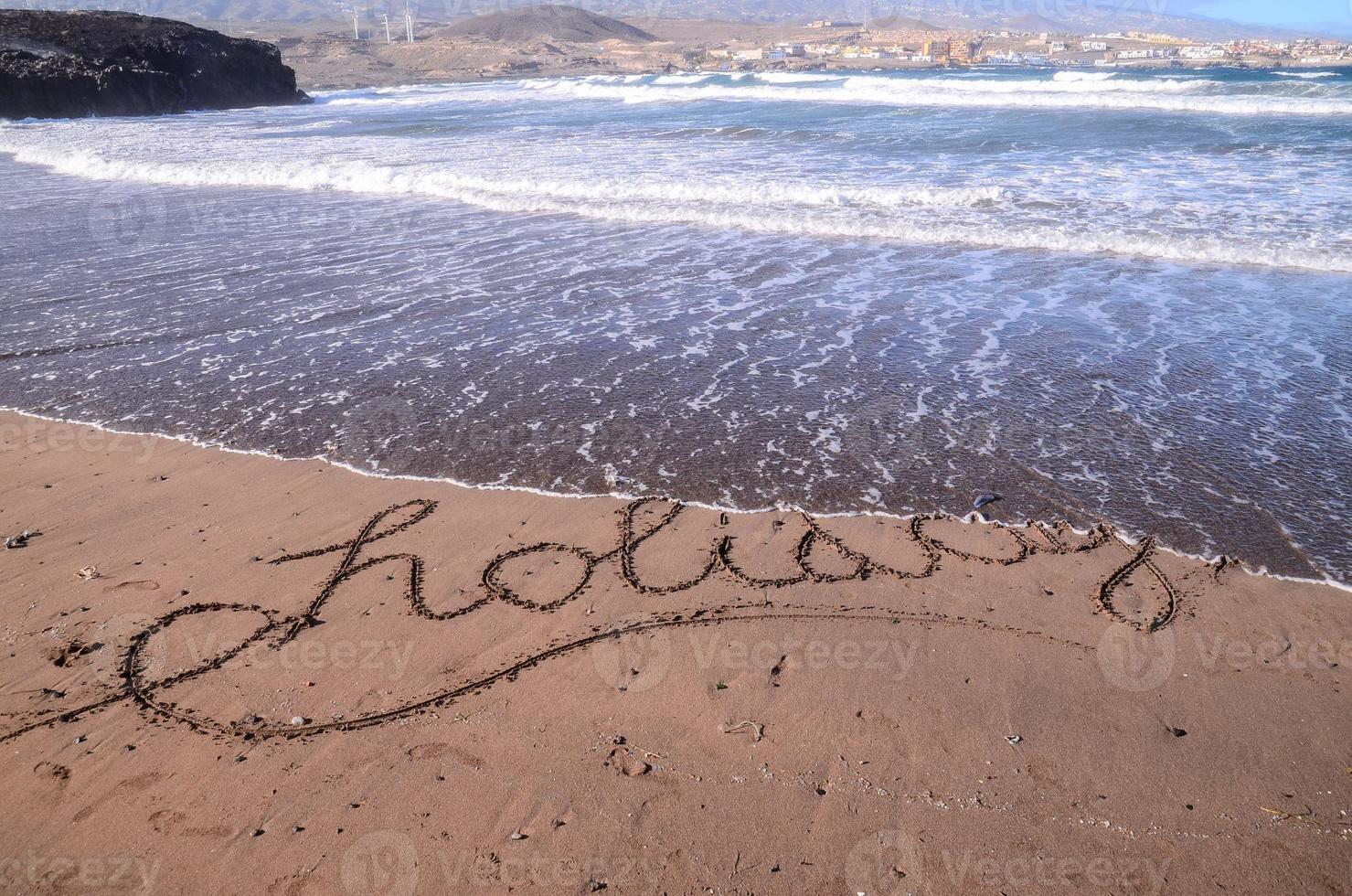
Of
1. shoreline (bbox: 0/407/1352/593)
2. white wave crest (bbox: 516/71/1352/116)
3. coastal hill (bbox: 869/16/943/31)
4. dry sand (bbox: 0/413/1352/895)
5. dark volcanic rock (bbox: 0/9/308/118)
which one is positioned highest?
coastal hill (bbox: 869/16/943/31)

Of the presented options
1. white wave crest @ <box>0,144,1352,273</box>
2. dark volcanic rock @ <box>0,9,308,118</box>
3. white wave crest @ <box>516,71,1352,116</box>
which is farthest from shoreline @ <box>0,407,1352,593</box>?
dark volcanic rock @ <box>0,9,308,118</box>

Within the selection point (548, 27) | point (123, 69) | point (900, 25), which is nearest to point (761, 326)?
point (123, 69)

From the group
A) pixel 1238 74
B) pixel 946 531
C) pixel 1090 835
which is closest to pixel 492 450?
pixel 946 531

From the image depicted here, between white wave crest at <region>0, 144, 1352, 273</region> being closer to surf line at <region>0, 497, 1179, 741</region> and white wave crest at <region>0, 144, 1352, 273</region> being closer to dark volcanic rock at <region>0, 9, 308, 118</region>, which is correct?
surf line at <region>0, 497, 1179, 741</region>

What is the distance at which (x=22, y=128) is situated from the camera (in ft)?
118

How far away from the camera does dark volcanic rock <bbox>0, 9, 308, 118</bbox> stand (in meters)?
41.8

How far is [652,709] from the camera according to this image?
10.7ft

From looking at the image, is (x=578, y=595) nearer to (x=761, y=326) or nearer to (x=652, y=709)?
(x=652, y=709)

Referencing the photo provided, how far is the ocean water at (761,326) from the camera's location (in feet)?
17.1

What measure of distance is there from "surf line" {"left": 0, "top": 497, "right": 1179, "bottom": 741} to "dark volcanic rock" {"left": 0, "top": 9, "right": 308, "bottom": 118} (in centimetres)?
5217

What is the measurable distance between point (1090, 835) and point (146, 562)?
15.4 ft

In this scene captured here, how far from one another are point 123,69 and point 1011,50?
6621cm

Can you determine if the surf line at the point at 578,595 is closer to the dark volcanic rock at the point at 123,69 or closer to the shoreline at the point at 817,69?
the shoreline at the point at 817,69

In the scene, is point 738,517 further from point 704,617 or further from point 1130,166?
point 1130,166
